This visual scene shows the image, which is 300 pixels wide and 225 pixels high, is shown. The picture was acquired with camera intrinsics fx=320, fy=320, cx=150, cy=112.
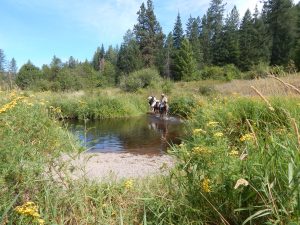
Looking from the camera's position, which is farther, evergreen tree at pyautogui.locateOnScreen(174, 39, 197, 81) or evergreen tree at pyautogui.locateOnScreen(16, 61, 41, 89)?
evergreen tree at pyautogui.locateOnScreen(174, 39, 197, 81)

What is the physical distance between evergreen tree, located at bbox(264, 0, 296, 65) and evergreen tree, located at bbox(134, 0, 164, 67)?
20.9m

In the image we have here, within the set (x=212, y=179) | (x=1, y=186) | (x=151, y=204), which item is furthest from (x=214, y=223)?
(x=1, y=186)

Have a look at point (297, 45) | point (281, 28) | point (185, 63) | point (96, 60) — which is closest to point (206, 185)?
point (297, 45)

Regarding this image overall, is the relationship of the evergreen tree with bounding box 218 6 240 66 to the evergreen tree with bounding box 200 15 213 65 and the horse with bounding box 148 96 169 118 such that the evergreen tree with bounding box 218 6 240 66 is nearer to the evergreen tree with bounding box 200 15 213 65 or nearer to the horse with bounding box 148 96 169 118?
the evergreen tree with bounding box 200 15 213 65

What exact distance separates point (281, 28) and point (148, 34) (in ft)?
79.3

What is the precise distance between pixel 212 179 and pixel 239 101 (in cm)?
574

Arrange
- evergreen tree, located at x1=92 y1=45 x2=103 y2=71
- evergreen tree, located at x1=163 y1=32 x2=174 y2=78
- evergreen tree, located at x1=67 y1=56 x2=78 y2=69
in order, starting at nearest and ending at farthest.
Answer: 1. evergreen tree, located at x1=163 y1=32 x2=174 y2=78
2. evergreen tree, located at x1=67 y1=56 x2=78 y2=69
3. evergreen tree, located at x1=92 y1=45 x2=103 y2=71

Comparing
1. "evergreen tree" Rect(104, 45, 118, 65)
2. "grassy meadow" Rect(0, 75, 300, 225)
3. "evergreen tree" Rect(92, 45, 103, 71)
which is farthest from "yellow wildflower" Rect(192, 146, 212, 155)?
"evergreen tree" Rect(92, 45, 103, 71)

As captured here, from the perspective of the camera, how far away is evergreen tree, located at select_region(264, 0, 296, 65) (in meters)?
54.0

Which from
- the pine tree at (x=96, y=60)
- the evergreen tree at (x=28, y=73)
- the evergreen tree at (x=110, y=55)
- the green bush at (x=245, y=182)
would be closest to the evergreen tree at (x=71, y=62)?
the pine tree at (x=96, y=60)

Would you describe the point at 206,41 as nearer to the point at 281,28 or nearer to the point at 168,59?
the point at 168,59

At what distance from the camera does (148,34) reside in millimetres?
61969

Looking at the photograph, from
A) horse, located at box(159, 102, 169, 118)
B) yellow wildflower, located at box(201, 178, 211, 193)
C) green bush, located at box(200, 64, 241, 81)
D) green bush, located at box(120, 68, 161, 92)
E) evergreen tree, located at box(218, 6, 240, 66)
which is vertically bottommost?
horse, located at box(159, 102, 169, 118)

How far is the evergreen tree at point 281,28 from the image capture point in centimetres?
5400
